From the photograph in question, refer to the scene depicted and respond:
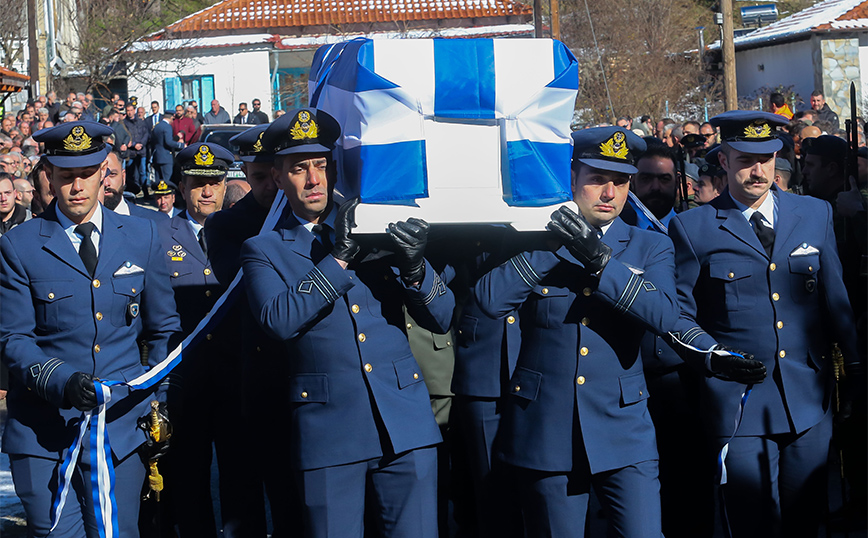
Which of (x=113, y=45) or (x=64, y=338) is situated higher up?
(x=113, y=45)

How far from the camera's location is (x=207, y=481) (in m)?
5.11

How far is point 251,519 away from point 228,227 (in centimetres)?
138

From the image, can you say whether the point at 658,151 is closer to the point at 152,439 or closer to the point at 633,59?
the point at 152,439

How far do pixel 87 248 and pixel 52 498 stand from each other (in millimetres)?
972

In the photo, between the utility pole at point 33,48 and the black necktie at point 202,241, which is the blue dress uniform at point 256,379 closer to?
the black necktie at point 202,241

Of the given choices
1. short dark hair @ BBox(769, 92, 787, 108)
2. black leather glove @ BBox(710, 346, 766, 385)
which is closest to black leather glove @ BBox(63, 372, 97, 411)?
black leather glove @ BBox(710, 346, 766, 385)

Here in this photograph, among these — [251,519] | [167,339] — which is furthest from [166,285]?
[251,519]

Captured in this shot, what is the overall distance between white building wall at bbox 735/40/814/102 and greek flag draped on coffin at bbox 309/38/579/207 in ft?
86.6

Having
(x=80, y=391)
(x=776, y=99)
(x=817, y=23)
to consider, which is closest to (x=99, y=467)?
(x=80, y=391)

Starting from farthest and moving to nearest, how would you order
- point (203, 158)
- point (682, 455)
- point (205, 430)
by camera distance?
point (203, 158) < point (682, 455) < point (205, 430)

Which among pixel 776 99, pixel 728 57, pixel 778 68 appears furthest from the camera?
pixel 778 68

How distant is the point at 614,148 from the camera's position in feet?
12.4

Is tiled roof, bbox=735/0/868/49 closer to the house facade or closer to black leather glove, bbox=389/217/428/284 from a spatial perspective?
the house facade

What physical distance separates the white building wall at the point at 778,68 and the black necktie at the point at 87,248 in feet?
87.7
